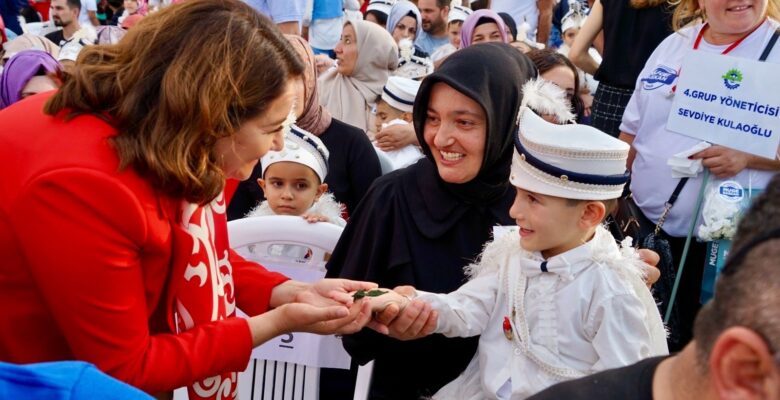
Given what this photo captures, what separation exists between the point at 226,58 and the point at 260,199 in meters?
2.50

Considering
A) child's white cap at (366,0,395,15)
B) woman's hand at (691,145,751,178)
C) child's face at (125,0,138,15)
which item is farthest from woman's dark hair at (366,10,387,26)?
woman's hand at (691,145,751,178)

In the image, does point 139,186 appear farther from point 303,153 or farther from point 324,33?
point 324,33

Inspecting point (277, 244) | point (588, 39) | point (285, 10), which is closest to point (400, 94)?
point (588, 39)

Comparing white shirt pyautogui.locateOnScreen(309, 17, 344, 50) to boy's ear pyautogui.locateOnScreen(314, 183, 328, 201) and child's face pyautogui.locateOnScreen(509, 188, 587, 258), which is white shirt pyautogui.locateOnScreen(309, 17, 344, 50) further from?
child's face pyautogui.locateOnScreen(509, 188, 587, 258)

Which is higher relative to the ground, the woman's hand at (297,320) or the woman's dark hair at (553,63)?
the woman's hand at (297,320)

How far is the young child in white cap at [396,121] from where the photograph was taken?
5207mm

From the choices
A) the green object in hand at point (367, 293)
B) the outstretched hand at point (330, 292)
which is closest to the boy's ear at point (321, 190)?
the outstretched hand at point (330, 292)

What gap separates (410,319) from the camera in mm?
2561

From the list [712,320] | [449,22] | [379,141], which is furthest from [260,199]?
[449,22]

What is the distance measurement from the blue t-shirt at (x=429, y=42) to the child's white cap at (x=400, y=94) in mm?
3662

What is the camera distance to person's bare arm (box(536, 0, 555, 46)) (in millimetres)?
9328

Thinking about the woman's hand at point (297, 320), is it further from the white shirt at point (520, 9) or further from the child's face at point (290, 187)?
the white shirt at point (520, 9)

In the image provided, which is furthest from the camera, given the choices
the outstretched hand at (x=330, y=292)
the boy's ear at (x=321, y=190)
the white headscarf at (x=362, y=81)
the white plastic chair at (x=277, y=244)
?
the white headscarf at (x=362, y=81)

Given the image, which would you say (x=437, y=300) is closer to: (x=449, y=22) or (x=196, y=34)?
(x=196, y=34)
